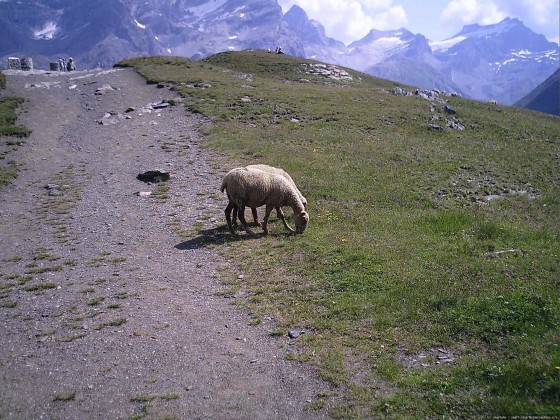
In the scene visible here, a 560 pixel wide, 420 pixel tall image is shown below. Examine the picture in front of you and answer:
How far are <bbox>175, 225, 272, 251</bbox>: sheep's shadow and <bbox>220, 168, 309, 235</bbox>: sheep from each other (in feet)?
1.07

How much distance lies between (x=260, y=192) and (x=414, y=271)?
22.4 ft

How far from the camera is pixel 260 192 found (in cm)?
1709

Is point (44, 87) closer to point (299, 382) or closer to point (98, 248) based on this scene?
point (98, 248)

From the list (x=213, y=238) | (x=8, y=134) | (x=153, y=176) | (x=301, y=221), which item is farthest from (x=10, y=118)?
(x=301, y=221)

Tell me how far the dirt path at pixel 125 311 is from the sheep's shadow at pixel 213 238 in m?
0.13

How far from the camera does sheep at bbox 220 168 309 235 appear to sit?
16906 millimetres

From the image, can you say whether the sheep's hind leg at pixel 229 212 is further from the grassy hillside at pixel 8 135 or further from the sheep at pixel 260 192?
the grassy hillside at pixel 8 135

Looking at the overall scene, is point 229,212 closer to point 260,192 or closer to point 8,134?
point 260,192

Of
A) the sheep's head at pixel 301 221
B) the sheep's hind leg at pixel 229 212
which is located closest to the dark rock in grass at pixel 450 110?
the sheep's head at pixel 301 221

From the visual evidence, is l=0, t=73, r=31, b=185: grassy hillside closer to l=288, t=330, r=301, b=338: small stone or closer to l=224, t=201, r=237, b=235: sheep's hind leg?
l=224, t=201, r=237, b=235: sheep's hind leg

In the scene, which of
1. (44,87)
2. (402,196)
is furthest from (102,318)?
(44,87)

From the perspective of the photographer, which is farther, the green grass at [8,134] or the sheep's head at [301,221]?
the green grass at [8,134]

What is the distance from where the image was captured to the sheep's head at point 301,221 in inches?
687

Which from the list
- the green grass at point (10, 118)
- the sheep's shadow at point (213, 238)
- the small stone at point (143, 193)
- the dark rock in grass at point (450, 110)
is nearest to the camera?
the sheep's shadow at point (213, 238)
